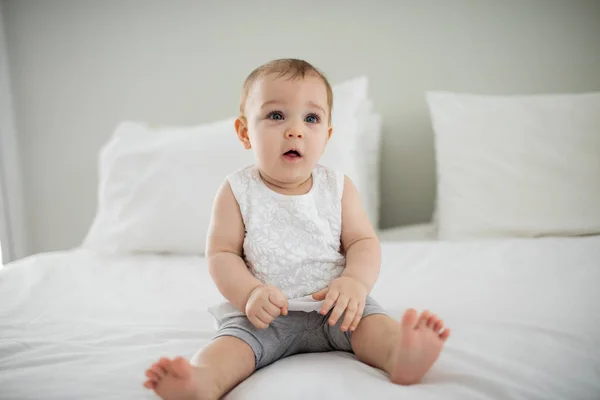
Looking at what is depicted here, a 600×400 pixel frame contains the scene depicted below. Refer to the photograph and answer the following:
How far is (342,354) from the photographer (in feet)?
2.73

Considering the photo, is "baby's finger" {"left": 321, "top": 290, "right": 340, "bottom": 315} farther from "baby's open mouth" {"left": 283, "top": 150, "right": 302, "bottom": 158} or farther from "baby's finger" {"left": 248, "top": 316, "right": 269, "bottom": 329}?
"baby's open mouth" {"left": 283, "top": 150, "right": 302, "bottom": 158}

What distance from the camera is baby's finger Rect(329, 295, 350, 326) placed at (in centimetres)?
75

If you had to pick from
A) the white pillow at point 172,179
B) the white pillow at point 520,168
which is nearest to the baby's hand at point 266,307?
the white pillow at point 172,179

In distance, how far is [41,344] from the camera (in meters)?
0.93

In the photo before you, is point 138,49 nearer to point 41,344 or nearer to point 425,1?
point 425,1

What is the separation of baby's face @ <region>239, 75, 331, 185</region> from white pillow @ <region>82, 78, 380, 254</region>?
25.6 inches

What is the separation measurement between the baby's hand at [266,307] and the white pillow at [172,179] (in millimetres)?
755

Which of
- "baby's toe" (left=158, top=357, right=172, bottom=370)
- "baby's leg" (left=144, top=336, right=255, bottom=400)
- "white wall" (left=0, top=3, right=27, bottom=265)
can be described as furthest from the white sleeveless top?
"white wall" (left=0, top=3, right=27, bottom=265)

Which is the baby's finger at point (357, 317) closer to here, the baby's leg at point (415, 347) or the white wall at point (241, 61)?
the baby's leg at point (415, 347)

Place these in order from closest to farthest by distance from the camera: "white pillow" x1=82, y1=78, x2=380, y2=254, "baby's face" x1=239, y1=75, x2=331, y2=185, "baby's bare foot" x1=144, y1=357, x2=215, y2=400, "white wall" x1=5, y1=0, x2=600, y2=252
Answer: "baby's bare foot" x1=144, y1=357, x2=215, y2=400 → "baby's face" x1=239, y1=75, x2=331, y2=185 → "white pillow" x1=82, y1=78, x2=380, y2=254 → "white wall" x1=5, y1=0, x2=600, y2=252

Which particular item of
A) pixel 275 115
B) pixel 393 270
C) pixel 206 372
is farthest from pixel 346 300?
pixel 393 270

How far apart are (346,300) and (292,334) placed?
13cm

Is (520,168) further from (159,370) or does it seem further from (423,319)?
(159,370)

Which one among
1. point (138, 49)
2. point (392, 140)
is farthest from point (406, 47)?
point (138, 49)
